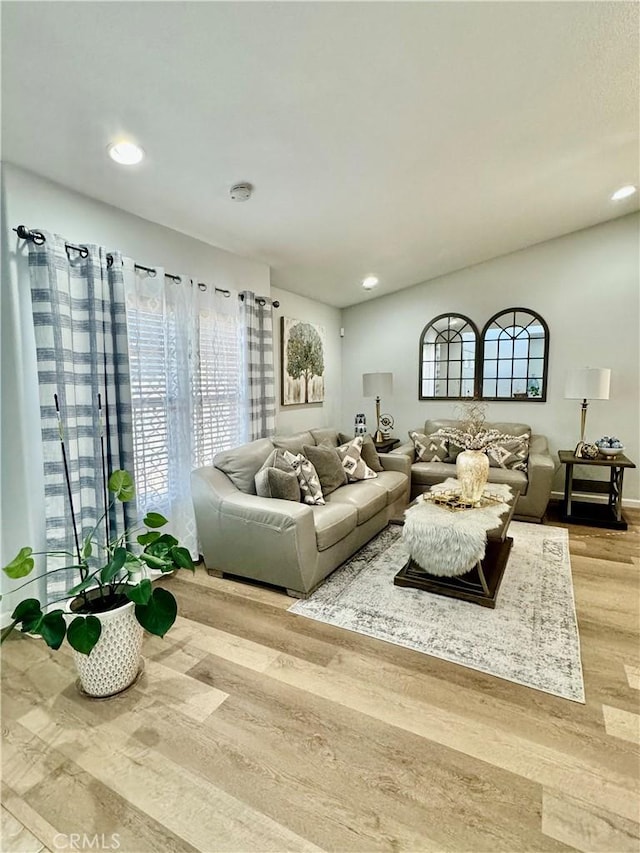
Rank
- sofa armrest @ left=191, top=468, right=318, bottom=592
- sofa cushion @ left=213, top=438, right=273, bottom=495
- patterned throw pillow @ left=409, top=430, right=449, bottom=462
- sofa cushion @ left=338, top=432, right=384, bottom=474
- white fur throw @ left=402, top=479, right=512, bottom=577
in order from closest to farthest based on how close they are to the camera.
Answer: white fur throw @ left=402, top=479, right=512, bottom=577 < sofa armrest @ left=191, top=468, right=318, bottom=592 < sofa cushion @ left=213, top=438, right=273, bottom=495 < sofa cushion @ left=338, top=432, right=384, bottom=474 < patterned throw pillow @ left=409, top=430, right=449, bottom=462

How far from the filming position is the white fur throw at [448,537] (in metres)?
2.52

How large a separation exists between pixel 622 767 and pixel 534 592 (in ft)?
4.18

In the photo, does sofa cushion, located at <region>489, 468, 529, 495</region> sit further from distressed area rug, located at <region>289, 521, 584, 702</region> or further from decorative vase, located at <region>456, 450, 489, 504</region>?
decorative vase, located at <region>456, 450, 489, 504</region>

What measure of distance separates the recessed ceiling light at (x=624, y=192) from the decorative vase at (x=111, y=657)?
474 cm

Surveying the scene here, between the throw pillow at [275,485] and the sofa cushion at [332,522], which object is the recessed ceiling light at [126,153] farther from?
the sofa cushion at [332,522]

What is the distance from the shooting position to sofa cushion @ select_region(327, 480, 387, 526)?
10.9 feet

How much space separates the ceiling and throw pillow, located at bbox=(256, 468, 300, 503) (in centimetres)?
185

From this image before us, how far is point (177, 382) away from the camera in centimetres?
314

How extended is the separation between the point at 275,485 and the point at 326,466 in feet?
2.38

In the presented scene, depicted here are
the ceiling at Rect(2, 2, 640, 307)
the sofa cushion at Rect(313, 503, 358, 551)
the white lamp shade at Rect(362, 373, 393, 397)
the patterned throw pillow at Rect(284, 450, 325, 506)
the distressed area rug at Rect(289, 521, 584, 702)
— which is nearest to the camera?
the ceiling at Rect(2, 2, 640, 307)

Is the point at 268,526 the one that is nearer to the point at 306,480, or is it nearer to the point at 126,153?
the point at 306,480

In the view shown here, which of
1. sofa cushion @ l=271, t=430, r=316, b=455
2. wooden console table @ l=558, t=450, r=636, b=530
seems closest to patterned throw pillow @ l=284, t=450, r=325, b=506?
sofa cushion @ l=271, t=430, r=316, b=455

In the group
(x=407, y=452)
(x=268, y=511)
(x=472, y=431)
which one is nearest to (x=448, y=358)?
(x=407, y=452)

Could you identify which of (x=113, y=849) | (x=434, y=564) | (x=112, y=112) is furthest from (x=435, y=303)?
(x=113, y=849)
